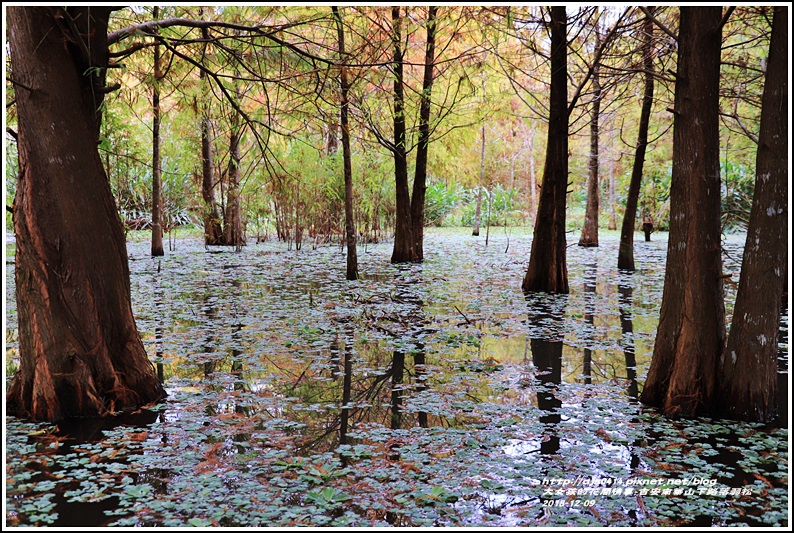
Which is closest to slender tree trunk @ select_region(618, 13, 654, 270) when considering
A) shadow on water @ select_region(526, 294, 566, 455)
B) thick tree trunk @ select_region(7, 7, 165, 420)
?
shadow on water @ select_region(526, 294, 566, 455)

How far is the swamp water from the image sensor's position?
9.54 feet

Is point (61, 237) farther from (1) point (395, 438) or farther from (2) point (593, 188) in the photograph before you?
(2) point (593, 188)

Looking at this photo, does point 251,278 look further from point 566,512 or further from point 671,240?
point 566,512

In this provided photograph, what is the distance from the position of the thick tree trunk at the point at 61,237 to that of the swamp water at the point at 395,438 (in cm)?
30

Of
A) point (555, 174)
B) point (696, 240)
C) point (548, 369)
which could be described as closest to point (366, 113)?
point (555, 174)

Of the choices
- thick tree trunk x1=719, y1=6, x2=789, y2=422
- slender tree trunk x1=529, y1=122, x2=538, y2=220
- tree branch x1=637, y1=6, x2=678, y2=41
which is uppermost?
slender tree trunk x1=529, y1=122, x2=538, y2=220

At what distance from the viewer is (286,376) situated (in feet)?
16.6

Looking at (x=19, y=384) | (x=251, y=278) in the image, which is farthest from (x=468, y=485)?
(x=251, y=278)

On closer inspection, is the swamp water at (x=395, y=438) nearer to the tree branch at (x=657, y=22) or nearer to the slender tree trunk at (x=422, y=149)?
the tree branch at (x=657, y=22)

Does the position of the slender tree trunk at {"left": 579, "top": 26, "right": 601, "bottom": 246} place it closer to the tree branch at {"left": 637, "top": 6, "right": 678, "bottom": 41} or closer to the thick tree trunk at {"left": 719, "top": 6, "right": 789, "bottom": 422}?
the tree branch at {"left": 637, "top": 6, "right": 678, "bottom": 41}

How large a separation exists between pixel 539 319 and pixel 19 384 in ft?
16.6

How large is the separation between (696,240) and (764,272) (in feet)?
1.52

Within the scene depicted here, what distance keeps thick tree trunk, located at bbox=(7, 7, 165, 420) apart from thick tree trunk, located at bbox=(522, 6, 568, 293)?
5.88 m

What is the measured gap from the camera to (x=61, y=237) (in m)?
4.04
